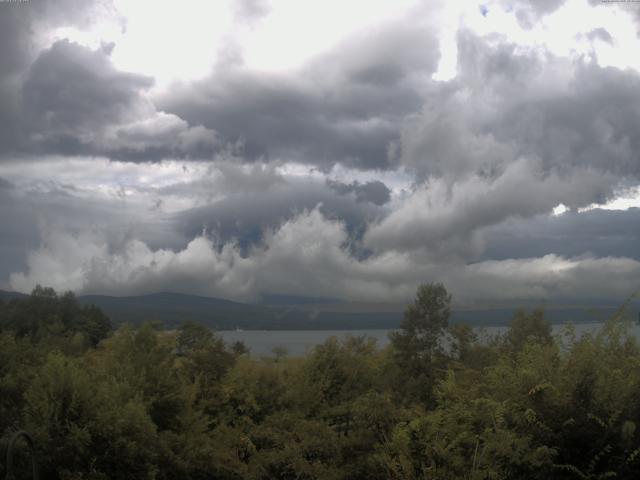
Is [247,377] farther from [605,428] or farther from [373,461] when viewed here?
[605,428]

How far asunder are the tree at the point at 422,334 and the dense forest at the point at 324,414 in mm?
4011

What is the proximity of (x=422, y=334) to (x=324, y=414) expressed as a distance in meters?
18.7

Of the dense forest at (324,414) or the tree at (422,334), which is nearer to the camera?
the dense forest at (324,414)

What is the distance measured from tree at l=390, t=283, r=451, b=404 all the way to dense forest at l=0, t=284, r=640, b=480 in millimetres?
4011

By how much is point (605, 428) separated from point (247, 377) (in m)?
22.6

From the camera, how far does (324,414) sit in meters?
29.7

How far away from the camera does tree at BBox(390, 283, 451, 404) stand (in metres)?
44.7

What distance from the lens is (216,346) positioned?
3738cm

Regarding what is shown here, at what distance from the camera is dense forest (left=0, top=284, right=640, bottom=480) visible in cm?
1236

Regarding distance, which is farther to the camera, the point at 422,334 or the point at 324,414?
the point at 422,334

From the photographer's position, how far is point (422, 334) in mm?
47000

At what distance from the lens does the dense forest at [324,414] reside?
12359 millimetres

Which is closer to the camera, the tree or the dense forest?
the dense forest

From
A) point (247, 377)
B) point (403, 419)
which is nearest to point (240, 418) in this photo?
point (247, 377)
